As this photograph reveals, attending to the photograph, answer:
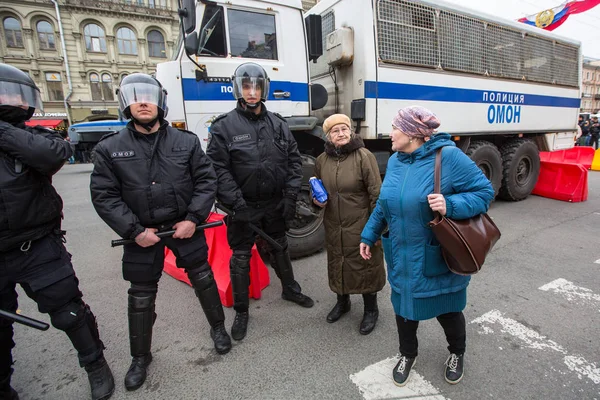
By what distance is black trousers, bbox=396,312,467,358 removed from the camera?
1968mm

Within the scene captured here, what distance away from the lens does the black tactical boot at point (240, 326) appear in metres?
2.55

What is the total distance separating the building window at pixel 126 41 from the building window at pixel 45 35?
469 cm

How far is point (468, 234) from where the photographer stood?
1634 millimetres

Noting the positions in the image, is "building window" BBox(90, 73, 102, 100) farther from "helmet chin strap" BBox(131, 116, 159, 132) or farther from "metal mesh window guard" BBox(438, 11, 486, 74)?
"helmet chin strap" BBox(131, 116, 159, 132)

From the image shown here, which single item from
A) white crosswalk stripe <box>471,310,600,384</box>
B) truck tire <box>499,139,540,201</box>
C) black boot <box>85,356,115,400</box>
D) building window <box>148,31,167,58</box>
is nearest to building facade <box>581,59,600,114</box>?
building window <box>148,31,167,58</box>

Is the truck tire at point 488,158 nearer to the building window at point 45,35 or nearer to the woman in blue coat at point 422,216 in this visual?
the woman in blue coat at point 422,216

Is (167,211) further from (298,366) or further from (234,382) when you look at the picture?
(298,366)

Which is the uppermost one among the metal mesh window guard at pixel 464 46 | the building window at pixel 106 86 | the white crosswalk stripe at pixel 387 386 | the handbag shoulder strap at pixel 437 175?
the building window at pixel 106 86

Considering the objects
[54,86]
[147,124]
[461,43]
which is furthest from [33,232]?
[54,86]

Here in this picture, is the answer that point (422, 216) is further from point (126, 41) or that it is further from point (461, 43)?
point (126, 41)

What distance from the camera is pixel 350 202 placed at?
245 cm

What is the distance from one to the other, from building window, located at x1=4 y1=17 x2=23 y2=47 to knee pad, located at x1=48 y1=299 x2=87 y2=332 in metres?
33.1

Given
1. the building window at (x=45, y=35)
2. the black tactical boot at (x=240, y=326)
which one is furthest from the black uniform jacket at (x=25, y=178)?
the building window at (x=45, y=35)

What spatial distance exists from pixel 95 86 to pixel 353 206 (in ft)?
101
